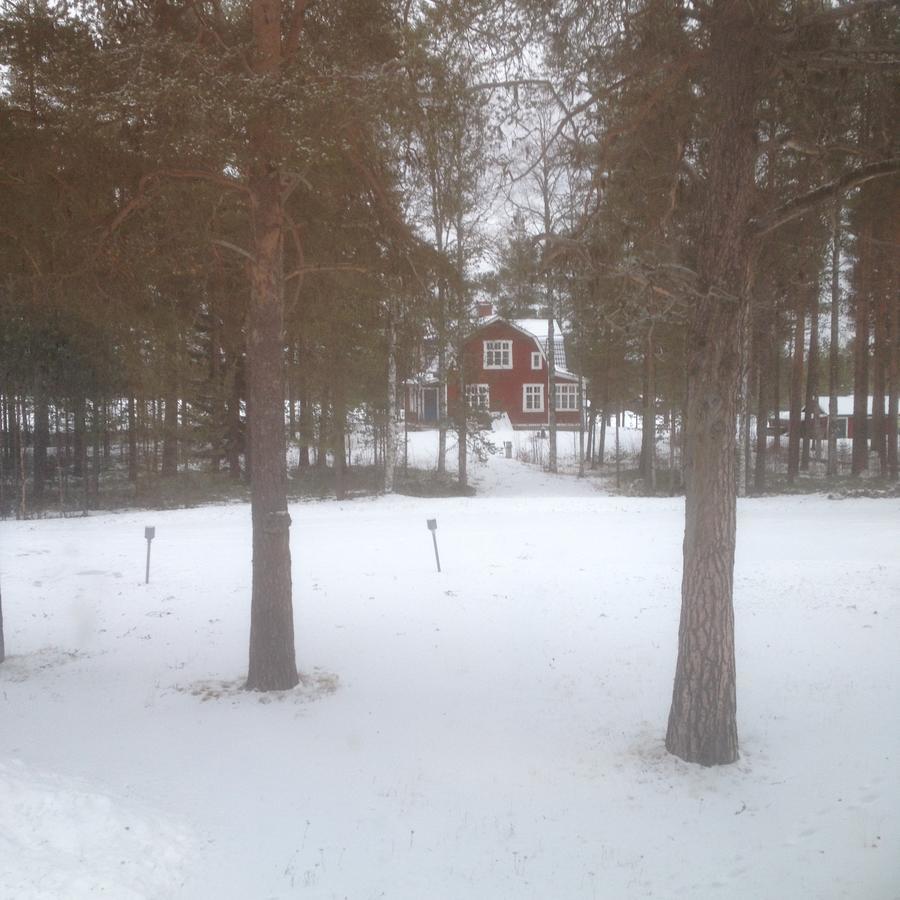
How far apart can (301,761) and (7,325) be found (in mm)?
17341

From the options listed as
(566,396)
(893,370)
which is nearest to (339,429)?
(893,370)

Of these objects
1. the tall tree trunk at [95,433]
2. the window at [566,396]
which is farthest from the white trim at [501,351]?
the tall tree trunk at [95,433]

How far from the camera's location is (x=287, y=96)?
6.78m

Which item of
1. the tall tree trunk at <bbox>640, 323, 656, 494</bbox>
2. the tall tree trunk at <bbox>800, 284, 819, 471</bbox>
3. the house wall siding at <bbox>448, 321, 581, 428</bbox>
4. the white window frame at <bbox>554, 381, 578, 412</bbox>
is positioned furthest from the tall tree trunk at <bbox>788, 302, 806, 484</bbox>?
the white window frame at <bbox>554, 381, 578, 412</bbox>

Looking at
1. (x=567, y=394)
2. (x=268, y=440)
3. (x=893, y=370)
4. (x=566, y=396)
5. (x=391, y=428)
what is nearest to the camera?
(x=268, y=440)

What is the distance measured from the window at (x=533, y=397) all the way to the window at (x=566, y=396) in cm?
141

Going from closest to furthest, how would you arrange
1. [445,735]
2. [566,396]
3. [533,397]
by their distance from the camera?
[445,735]
[533,397]
[566,396]

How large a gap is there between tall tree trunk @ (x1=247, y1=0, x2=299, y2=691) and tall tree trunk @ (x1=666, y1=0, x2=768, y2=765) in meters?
3.85

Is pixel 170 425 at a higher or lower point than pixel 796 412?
lower

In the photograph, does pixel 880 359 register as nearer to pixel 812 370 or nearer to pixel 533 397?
pixel 812 370

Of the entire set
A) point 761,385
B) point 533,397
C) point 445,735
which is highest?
point 533,397

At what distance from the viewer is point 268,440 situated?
808cm

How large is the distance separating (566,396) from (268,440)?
150ft

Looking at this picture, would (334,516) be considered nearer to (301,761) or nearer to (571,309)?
(571,309)
